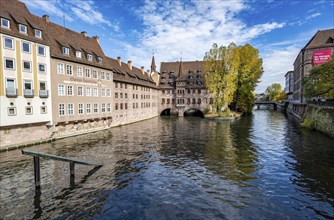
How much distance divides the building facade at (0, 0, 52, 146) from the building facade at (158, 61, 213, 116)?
43.5 metres

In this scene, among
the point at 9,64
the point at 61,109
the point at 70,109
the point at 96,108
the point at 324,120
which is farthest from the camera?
the point at 96,108

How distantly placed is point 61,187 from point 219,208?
10.3 metres

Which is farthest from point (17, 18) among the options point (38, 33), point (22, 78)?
point (22, 78)

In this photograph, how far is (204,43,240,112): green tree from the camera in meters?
50.3

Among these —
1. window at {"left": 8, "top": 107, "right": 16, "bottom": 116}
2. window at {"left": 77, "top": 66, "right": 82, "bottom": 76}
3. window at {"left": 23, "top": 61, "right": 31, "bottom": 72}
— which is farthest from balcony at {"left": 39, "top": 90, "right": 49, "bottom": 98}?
window at {"left": 77, "top": 66, "right": 82, "bottom": 76}

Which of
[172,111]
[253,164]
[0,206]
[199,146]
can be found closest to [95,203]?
[0,206]

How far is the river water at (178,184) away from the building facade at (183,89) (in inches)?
1652

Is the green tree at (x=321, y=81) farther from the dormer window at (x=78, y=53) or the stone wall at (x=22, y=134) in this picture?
the stone wall at (x=22, y=134)

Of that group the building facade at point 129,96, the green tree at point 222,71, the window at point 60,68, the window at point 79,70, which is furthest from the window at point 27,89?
the green tree at point 222,71

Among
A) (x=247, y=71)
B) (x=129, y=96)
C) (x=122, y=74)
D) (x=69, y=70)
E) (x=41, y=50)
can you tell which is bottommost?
(x=129, y=96)

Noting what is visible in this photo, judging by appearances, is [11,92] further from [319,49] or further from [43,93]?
[319,49]

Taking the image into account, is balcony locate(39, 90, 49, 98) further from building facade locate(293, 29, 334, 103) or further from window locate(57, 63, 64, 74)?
building facade locate(293, 29, 334, 103)

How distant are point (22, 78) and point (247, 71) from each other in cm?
5289

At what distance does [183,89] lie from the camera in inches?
2559
